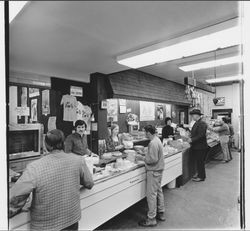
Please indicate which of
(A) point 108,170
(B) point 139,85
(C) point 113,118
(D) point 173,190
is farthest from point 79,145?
(D) point 173,190

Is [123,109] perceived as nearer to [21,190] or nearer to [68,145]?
[68,145]

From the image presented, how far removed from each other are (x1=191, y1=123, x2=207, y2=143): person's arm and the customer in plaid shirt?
9.37ft

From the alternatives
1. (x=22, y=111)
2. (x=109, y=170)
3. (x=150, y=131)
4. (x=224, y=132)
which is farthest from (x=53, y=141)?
(x=224, y=132)

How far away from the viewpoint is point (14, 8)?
3.04 feet

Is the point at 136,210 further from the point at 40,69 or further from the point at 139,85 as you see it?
the point at 40,69

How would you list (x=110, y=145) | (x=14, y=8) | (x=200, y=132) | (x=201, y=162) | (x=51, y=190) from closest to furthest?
(x=14, y=8) < (x=51, y=190) < (x=110, y=145) < (x=200, y=132) < (x=201, y=162)

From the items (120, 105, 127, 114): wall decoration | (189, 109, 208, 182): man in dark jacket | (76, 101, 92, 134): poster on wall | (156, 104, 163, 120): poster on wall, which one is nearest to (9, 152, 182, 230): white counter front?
(76, 101, 92, 134): poster on wall

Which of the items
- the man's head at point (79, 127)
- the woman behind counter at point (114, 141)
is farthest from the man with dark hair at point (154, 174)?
the man's head at point (79, 127)

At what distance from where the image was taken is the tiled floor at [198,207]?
78.4 inches

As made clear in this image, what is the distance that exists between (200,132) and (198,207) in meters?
1.51

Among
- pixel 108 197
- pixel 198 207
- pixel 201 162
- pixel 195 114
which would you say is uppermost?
pixel 195 114

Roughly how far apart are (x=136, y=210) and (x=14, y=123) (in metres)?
2.11

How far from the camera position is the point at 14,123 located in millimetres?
1059

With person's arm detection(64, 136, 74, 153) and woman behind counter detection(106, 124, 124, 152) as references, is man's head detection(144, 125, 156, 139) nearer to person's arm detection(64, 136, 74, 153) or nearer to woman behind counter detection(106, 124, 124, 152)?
woman behind counter detection(106, 124, 124, 152)
